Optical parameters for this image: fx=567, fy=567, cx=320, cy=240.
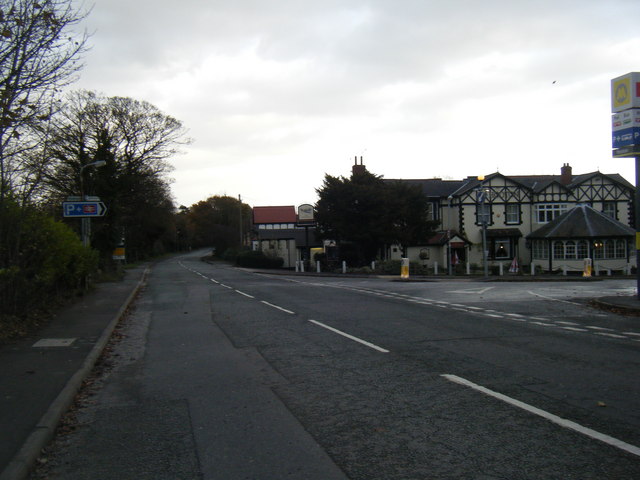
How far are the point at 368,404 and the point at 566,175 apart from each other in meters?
52.4

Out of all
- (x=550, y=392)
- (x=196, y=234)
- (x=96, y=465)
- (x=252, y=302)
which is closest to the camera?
(x=96, y=465)

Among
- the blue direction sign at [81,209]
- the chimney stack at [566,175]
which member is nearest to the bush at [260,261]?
Answer: the chimney stack at [566,175]

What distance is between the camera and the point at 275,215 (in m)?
74.3

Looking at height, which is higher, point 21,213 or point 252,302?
point 21,213

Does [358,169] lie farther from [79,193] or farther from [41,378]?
[41,378]

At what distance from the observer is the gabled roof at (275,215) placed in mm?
73250

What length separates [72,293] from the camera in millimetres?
19609

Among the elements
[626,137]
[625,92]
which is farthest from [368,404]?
[625,92]

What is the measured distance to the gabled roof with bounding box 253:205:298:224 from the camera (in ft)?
240

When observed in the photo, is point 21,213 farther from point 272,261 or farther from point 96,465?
point 272,261

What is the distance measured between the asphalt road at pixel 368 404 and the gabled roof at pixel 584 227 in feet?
115

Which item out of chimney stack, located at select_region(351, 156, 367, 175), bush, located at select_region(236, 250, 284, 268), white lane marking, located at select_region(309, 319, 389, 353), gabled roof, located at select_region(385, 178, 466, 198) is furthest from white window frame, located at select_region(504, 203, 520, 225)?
white lane marking, located at select_region(309, 319, 389, 353)

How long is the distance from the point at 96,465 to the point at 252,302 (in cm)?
1397

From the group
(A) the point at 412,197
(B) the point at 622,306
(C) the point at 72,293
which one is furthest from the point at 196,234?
(B) the point at 622,306
